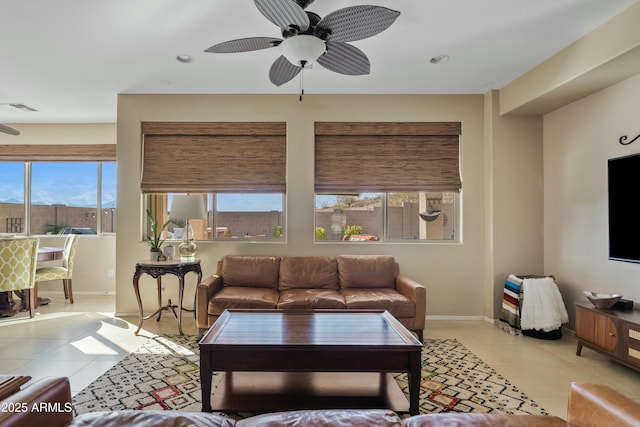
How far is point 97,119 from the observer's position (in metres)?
5.26

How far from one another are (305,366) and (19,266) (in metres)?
4.16

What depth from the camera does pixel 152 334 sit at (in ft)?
11.4

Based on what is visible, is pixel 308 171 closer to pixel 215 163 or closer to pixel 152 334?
pixel 215 163

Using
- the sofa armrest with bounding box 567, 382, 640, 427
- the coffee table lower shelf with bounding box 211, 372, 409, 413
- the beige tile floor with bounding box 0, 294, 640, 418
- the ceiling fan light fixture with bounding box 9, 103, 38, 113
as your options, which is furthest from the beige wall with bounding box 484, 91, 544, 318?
the ceiling fan light fixture with bounding box 9, 103, 38, 113

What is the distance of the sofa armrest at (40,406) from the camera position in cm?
106

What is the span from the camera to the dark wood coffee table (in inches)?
77.9

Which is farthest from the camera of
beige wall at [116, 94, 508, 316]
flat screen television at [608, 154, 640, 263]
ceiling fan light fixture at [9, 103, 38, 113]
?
ceiling fan light fixture at [9, 103, 38, 113]

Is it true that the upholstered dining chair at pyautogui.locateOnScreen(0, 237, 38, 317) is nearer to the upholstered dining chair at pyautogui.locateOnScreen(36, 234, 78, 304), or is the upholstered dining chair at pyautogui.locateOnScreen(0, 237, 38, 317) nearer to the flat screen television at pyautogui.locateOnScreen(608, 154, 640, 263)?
the upholstered dining chair at pyautogui.locateOnScreen(36, 234, 78, 304)

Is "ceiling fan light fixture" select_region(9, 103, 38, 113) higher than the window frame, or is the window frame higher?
"ceiling fan light fixture" select_region(9, 103, 38, 113)

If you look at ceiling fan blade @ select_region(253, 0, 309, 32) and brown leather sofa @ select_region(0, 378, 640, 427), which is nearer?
brown leather sofa @ select_region(0, 378, 640, 427)

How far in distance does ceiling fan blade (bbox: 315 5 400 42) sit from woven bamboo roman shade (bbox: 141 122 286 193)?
7.20 feet

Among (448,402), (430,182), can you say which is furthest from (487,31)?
(448,402)

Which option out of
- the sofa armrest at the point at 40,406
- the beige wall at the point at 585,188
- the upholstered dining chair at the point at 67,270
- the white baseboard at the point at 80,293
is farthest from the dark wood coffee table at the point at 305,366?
the white baseboard at the point at 80,293

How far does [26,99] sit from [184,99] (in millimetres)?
2123
